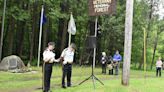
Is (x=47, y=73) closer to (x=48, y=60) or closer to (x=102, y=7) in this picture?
(x=48, y=60)

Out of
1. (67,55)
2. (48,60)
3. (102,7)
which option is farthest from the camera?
(102,7)

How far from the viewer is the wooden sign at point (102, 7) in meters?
16.9

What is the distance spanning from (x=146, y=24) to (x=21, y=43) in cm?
1570

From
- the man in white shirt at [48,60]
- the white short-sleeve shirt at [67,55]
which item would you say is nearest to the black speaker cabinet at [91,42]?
the white short-sleeve shirt at [67,55]

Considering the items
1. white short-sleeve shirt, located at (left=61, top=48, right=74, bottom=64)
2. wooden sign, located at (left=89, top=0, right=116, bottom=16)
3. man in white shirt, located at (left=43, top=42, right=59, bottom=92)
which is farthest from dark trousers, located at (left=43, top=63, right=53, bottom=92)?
wooden sign, located at (left=89, top=0, right=116, bottom=16)

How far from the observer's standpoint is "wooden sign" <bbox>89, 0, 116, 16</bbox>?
55.5 feet

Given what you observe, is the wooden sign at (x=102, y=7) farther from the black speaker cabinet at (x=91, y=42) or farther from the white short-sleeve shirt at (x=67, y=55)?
the white short-sleeve shirt at (x=67, y=55)

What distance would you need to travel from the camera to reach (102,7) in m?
17.3

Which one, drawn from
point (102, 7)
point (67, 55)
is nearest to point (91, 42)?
point (67, 55)

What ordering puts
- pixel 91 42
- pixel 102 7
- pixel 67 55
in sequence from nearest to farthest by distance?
pixel 67 55, pixel 91 42, pixel 102 7

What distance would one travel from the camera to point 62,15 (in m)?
38.3

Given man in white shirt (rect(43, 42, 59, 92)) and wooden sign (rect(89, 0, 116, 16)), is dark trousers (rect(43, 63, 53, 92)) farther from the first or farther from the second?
wooden sign (rect(89, 0, 116, 16))

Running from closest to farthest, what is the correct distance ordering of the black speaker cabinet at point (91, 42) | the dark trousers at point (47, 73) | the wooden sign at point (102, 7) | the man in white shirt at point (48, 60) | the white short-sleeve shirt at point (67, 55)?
the man in white shirt at point (48, 60) < the dark trousers at point (47, 73) < the white short-sleeve shirt at point (67, 55) < the black speaker cabinet at point (91, 42) < the wooden sign at point (102, 7)

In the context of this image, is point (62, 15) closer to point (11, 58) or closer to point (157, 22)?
point (11, 58)
